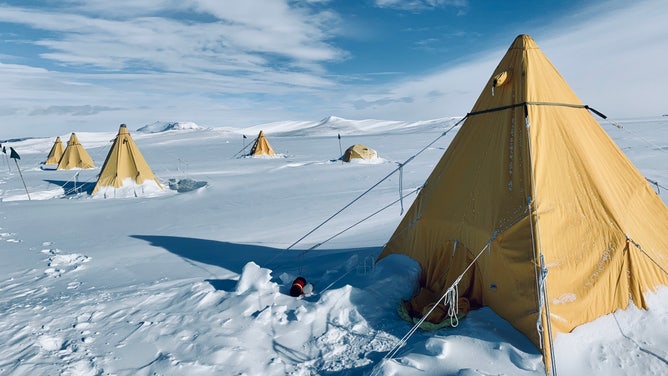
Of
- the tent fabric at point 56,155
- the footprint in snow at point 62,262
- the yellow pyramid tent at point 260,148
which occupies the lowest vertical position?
the footprint in snow at point 62,262

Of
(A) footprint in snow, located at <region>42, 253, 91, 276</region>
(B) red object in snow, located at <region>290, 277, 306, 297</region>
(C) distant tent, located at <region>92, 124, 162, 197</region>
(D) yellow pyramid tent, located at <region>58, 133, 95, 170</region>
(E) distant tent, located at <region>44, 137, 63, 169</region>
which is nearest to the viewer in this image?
(B) red object in snow, located at <region>290, 277, 306, 297</region>

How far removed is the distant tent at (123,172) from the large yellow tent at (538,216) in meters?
16.9

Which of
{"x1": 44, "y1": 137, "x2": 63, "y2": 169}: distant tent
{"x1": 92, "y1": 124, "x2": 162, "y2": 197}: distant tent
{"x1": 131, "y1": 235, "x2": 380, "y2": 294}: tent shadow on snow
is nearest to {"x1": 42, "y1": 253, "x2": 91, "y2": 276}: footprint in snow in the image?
{"x1": 131, "y1": 235, "x2": 380, "y2": 294}: tent shadow on snow

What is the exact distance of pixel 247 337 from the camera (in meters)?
5.50

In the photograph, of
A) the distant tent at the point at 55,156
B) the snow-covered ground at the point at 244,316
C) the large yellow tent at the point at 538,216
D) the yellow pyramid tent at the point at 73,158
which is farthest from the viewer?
the distant tent at the point at 55,156

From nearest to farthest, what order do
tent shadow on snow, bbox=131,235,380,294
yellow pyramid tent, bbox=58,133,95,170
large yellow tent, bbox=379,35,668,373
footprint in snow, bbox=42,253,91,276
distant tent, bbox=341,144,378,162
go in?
large yellow tent, bbox=379,35,668,373, tent shadow on snow, bbox=131,235,380,294, footprint in snow, bbox=42,253,91,276, distant tent, bbox=341,144,378,162, yellow pyramid tent, bbox=58,133,95,170

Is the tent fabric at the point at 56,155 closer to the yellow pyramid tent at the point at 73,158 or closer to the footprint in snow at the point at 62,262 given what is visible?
the yellow pyramid tent at the point at 73,158

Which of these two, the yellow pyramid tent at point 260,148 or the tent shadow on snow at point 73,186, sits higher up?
the yellow pyramid tent at point 260,148

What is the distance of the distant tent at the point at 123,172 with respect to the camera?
Answer: 19.4 m

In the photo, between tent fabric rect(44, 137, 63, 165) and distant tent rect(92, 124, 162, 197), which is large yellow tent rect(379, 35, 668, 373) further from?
tent fabric rect(44, 137, 63, 165)

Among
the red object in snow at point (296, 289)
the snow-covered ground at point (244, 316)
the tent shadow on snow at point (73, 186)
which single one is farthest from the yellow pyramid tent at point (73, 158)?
the red object in snow at point (296, 289)

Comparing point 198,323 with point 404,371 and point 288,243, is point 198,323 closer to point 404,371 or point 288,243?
point 404,371

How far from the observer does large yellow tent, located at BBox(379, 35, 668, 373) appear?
5.08 meters

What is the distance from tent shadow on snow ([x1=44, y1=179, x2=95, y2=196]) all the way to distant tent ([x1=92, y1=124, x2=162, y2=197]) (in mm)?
1280
